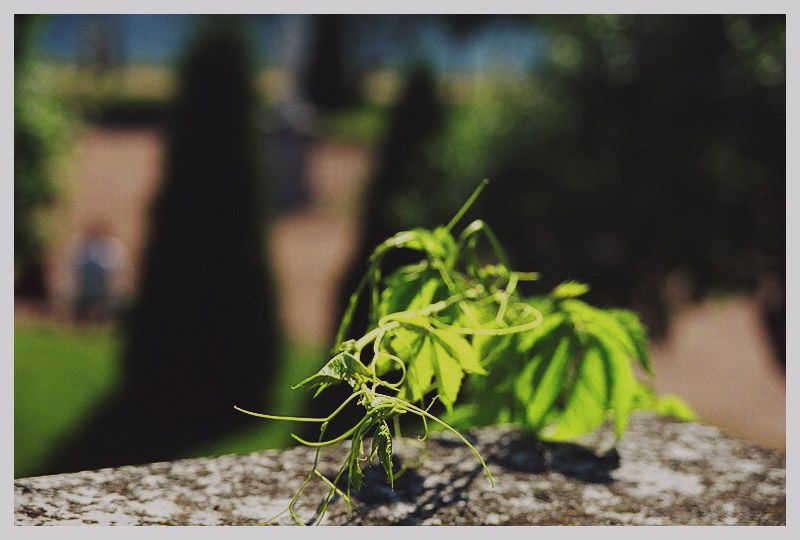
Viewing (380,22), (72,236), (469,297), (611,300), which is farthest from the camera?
(380,22)

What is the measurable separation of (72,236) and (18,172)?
607cm

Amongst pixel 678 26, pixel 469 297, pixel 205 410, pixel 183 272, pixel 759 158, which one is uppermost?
pixel 678 26

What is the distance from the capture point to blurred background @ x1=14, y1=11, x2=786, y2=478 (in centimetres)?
546

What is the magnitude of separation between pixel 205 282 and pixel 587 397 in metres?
5.63

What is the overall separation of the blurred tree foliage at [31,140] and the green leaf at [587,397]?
264 inches

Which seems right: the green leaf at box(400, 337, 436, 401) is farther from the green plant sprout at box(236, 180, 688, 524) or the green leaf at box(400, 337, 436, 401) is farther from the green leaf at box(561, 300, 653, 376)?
the green leaf at box(561, 300, 653, 376)

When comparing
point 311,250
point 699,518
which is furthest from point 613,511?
point 311,250

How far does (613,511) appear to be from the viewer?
4.56ft

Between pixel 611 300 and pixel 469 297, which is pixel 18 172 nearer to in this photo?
pixel 611 300

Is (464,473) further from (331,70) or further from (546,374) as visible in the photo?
(331,70)

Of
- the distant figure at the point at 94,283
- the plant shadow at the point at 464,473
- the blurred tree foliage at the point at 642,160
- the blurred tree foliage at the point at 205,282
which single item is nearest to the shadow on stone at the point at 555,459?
the plant shadow at the point at 464,473

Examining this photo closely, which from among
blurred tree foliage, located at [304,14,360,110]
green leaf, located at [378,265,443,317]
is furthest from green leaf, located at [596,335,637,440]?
blurred tree foliage, located at [304,14,360,110]

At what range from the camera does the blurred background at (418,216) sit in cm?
546

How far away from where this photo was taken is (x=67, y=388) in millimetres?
7312
